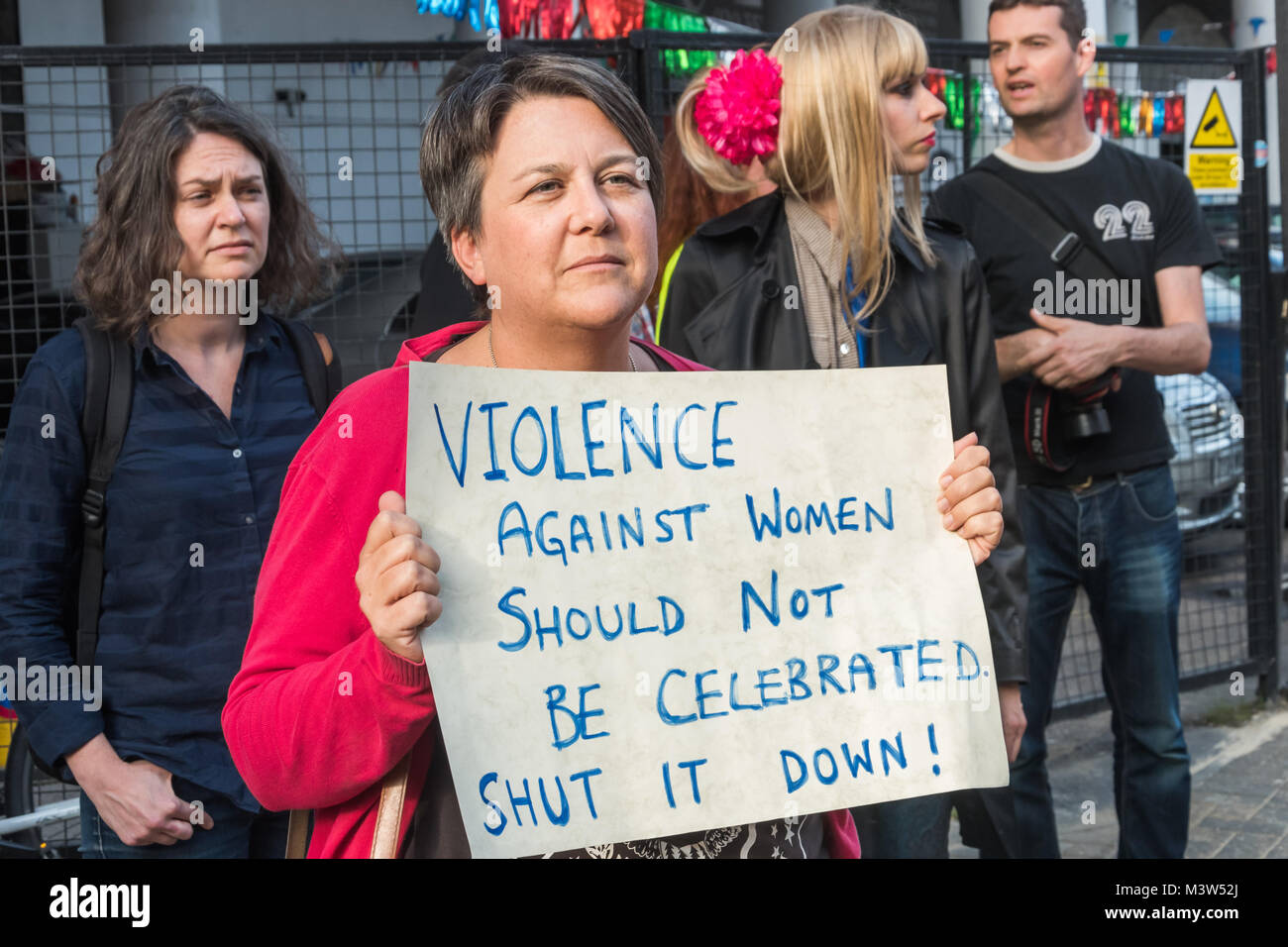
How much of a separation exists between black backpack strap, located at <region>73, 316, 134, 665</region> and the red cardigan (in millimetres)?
1044

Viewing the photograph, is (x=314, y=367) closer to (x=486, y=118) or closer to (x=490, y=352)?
(x=490, y=352)

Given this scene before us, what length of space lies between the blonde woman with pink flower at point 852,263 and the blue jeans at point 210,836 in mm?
1217

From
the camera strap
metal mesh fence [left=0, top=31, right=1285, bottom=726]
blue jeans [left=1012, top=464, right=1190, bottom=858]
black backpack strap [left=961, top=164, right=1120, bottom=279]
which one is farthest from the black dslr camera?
→ metal mesh fence [left=0, top=31, right=1285, bottom=726]

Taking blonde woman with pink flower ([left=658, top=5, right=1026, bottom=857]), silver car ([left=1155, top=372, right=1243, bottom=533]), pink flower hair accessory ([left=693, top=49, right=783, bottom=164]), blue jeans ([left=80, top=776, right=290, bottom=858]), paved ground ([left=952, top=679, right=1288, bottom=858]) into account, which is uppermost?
pink flower hair accessory ([left=693, top=49, right=783, bottom=164])

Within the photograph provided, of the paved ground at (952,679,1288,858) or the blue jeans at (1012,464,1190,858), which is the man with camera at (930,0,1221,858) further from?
the paved ground at (952,679,1288,858)

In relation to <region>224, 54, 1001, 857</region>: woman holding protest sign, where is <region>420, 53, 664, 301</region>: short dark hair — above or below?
above

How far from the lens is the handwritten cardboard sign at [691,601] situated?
1508 mm

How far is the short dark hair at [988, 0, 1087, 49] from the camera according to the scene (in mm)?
3764

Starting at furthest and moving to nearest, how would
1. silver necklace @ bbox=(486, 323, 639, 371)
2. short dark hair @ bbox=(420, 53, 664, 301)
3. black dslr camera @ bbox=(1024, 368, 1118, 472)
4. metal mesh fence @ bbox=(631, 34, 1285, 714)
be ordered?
metal mesh fence @ bbox=(631, 34, 1285, 714) → black dslr camera @ bbox=(1024, 368, 1118, 472) → silver necklace @ bbox=(486, 323, 639, 371) → short dark hair @ bbox=(420, 53, 664, 301)

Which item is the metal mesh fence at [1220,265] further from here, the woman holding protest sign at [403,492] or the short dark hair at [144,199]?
the woman holding protest sign at [403,492]

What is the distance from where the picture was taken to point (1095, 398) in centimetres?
361

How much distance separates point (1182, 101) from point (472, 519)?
5141mm

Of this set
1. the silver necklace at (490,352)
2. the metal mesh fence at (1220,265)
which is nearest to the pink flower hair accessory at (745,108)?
the silver necklace at (490,352)

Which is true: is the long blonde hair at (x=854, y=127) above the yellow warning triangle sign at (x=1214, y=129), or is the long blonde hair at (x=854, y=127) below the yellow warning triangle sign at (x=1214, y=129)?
below
